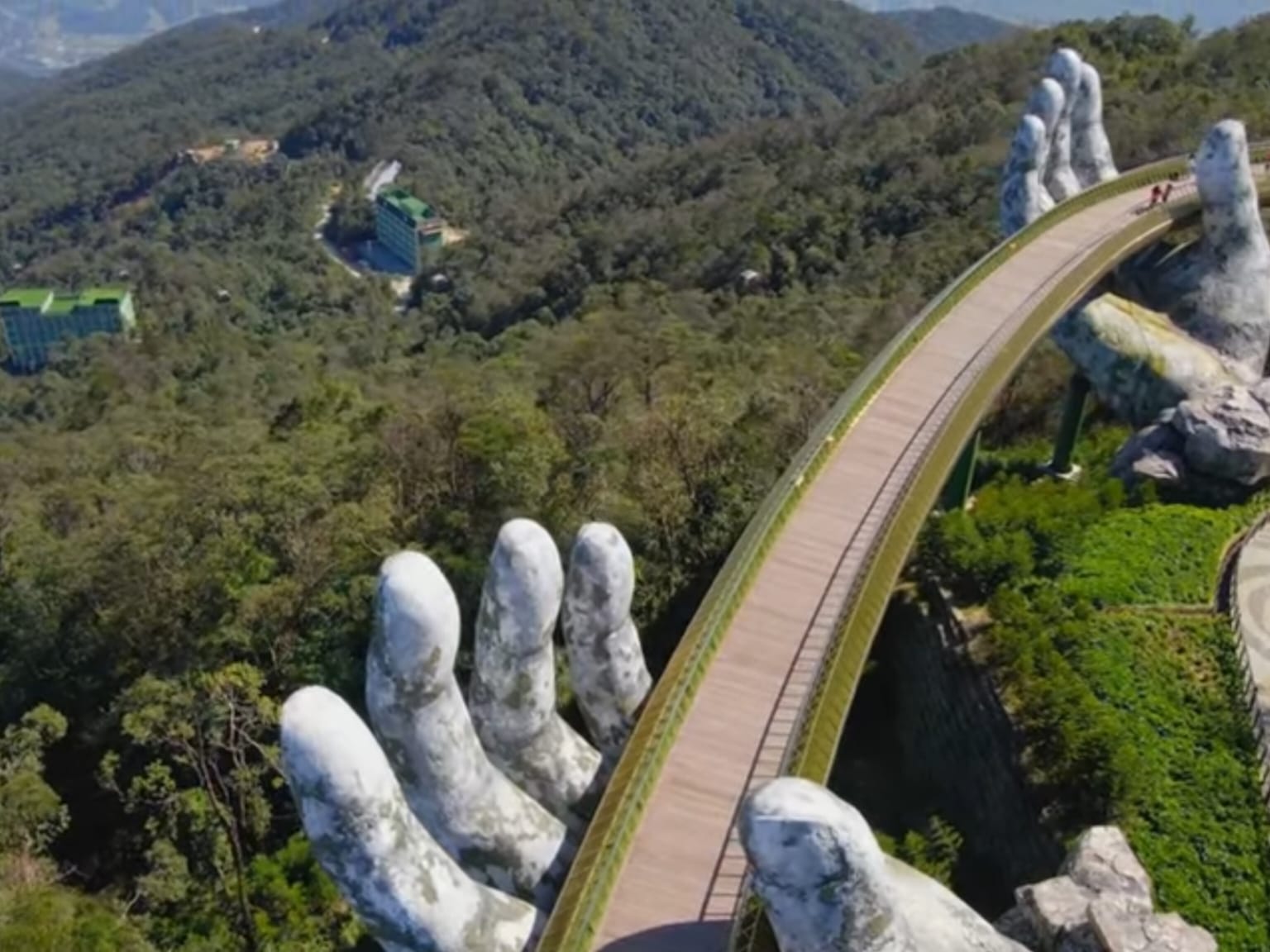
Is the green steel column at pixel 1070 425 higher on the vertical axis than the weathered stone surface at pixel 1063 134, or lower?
lower

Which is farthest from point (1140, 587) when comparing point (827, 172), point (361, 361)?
point (361, 361)

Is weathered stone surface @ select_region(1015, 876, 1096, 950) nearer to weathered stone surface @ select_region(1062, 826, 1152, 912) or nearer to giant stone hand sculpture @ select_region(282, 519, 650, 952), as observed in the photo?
weathered stone surface @ select_region(1062, 826, 1152, 912)

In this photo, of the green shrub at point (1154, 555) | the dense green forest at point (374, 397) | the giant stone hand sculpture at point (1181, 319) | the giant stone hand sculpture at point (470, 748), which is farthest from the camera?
the giant stone hand sculpture at point (1181, 319)

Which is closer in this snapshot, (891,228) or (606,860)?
(606,860)

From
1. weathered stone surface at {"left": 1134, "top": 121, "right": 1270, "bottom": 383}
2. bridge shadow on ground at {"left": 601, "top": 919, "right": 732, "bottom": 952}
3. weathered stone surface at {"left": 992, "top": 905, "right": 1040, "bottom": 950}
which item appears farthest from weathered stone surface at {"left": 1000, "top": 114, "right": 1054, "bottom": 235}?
bridge shadow on ground at {"left": 601, "top": 919, "right": 732, "bottom": 952}

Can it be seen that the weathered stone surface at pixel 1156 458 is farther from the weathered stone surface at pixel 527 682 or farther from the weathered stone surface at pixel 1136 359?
the weathered stone surface at pixel 527 682

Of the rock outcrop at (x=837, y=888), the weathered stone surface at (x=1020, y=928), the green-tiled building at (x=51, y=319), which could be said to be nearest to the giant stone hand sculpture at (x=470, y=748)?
the rock outcrop at (x=837, y=888)

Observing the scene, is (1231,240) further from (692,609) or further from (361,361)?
A: (361,361)
